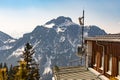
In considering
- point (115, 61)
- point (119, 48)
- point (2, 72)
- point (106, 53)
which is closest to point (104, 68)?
point (106, 53)

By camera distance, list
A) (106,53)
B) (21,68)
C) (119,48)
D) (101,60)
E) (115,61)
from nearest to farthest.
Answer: (119,48), (115,61), (106,53), (101,60), (21,68)

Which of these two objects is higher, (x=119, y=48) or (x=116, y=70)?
(x=119, y=48)

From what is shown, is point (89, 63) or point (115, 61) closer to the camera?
point (115, 61)

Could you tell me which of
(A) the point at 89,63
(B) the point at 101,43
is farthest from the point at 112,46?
(A) the point at 89,63

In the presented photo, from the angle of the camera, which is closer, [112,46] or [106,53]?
[112,46]

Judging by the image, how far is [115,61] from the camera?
723 inches

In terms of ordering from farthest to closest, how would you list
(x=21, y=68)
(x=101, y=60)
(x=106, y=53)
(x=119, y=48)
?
(x=21, y=68), (x=101, y=60), (x=106, y=53), (x=119, y=48)

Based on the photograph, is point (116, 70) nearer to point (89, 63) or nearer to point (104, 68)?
point (104, 68)

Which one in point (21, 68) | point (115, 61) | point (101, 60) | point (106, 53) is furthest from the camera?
point (21, 68)

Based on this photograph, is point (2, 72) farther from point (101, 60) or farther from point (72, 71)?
point (101, 60)

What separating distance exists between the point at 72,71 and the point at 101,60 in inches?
97.6

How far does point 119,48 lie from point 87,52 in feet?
28.2

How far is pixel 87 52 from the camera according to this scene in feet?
84.5

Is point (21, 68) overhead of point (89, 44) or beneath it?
beneath
